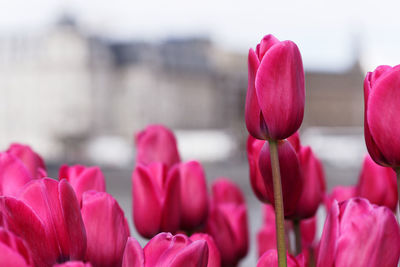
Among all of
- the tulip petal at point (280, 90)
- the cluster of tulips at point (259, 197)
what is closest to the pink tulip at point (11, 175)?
the cluster of tulips at point (259, 197)

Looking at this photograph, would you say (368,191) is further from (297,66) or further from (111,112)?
(111,112)

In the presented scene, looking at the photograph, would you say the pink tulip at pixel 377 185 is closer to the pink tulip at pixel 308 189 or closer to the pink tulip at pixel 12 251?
the pink tulip at pixel 308 189

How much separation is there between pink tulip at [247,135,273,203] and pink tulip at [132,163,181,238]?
1.4 inches

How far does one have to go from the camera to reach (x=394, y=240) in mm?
156

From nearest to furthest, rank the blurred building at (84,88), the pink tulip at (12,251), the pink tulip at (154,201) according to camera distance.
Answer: the pink tulip at (12,251) → the pink tulip at (154,201) → the blurred building at (84,88)

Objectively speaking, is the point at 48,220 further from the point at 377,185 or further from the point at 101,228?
the point at 377,185

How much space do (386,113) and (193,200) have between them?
11cm

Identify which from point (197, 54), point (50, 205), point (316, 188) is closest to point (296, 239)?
point (316, 188)

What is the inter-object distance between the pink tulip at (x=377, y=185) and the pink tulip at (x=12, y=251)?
0.55 feet

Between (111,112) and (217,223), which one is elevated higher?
(217,223)

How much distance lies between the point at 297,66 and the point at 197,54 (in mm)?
14848

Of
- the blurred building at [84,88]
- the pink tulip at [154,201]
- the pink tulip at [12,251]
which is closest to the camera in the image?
the pink tulip at [12,251]

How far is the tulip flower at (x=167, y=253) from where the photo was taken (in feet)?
0.50

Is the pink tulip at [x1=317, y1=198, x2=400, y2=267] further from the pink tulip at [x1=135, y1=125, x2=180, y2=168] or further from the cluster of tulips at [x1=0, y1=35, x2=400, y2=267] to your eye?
the pink tulip at [x1=135, y1=125, x2=180, y2=168]
